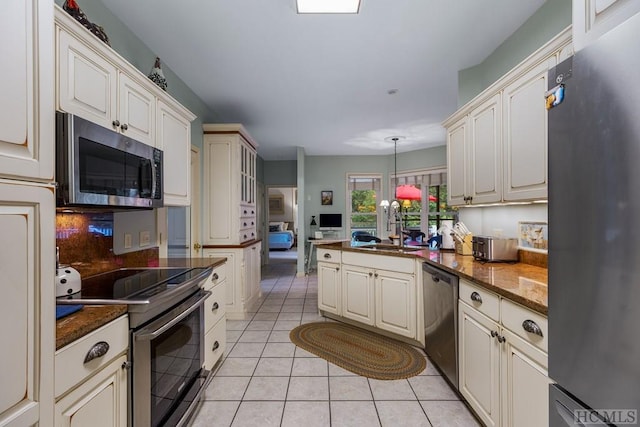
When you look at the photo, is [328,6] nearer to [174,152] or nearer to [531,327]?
[174,152]

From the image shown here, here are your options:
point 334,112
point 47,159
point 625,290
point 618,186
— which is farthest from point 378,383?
point 334,112

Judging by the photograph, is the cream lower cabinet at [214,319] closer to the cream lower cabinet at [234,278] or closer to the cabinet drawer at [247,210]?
the cream lower cabinet at [234,278]

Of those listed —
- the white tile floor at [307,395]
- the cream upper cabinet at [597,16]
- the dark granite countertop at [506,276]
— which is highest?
the cream upper cabinet at [597,16]

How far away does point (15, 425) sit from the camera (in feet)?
2.25

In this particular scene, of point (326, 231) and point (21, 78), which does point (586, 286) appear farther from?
point (326, 231)

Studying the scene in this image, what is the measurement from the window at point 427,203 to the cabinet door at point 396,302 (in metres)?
3.39

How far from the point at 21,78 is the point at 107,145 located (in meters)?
0.69

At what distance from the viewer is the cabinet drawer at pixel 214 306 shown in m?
2.02

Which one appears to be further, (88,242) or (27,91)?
(88,242)

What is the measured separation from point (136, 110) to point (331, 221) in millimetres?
5051

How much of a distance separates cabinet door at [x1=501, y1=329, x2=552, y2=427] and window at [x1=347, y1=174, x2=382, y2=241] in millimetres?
5278

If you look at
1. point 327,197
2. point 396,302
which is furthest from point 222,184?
point 327,197

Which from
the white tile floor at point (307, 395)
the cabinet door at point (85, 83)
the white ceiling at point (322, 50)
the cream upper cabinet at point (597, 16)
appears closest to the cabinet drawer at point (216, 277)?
the white tile floor at point (307, 395)

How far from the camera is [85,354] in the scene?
0.97 metres
